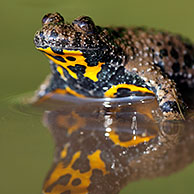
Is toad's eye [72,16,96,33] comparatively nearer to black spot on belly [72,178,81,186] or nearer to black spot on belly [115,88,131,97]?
black spot on belly [115,88,131,97]

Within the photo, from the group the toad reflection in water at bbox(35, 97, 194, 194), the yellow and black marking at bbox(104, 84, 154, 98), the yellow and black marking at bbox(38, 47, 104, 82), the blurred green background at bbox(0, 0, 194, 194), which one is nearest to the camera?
the blurred green background at bbox(0, 0, 194, 194)

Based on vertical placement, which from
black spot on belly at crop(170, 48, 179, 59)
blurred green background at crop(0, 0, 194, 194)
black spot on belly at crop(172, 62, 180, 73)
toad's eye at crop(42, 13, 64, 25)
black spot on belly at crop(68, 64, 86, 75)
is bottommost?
blurred green background at crop(0, 0, 194, 194)

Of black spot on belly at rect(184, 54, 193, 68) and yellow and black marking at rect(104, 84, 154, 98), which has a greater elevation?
black spot on belly at rect(184, 54, 193, 68)

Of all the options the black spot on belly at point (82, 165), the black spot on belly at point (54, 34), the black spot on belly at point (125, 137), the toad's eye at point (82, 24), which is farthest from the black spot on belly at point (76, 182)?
the toad's eye at point (82, 24)

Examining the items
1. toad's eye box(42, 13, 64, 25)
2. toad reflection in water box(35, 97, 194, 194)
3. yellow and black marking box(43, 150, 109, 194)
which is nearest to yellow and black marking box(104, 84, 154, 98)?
toad reflection in water box(35, 97, 194, 194)

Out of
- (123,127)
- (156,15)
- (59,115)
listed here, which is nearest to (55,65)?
(59,115)

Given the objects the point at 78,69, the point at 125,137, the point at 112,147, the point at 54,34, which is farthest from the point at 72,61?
the point at 112,147

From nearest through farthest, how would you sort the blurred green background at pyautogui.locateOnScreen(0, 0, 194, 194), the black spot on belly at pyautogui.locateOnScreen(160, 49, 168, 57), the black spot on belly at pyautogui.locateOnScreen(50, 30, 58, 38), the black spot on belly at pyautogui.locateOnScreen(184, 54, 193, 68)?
the blurred green background at pyautogui.locateOnScreen(0, 0, 194, 194) → the black spot on belly at pyautogui.locateOnScreen(50, 30, 58, 38) → the black spot on belly at pyautogui.locateOnScreen(160, 49, 168, 57) → the black spot on belly at pyautogui.locateOnScreen(184, 54, 193, 68)

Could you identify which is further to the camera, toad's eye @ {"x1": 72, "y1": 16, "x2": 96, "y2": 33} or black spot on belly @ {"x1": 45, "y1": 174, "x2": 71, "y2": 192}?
toad's eye @ {"x1": 72, "y1": 16, "x2": 96, "y2": 33}
